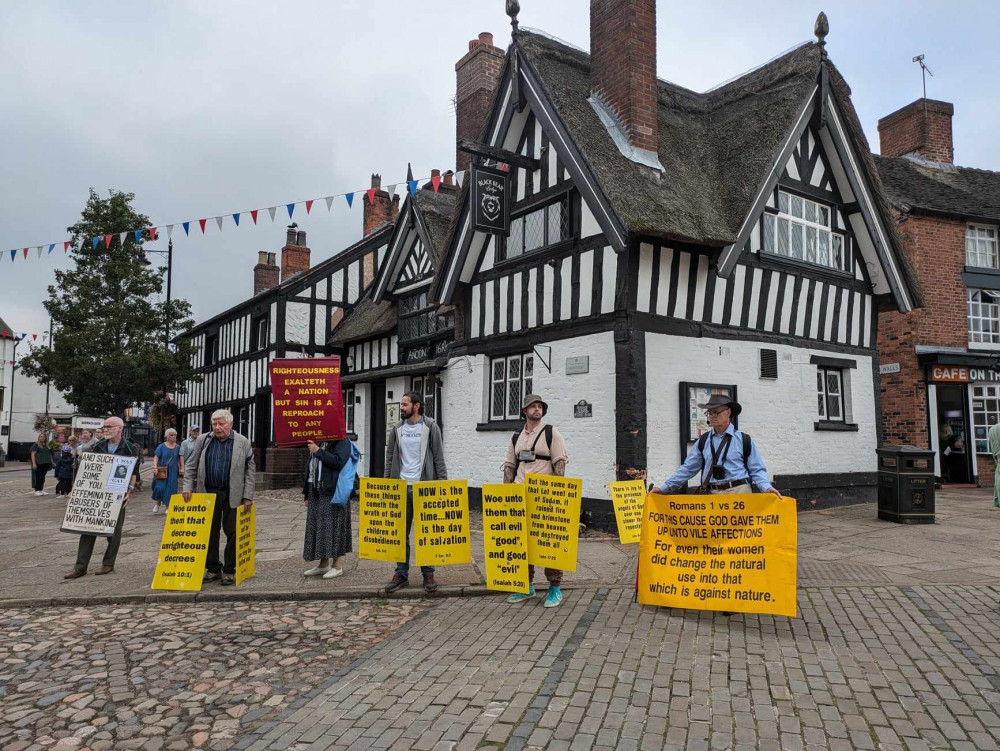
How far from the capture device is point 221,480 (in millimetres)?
6969

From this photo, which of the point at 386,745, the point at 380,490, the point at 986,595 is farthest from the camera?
the point at 380,490

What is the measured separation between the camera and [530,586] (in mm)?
6266

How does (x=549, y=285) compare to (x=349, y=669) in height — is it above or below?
above

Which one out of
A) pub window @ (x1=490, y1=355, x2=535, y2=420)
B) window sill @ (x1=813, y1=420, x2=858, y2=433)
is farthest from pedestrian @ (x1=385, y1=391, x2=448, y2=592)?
window sill @ (x1=813, y1=420, x2=858, y2=433)

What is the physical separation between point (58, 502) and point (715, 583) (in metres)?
16.9

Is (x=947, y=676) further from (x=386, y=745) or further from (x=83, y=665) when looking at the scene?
(x=83, y=665)

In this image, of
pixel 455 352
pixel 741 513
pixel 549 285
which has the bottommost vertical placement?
pixel 741 513

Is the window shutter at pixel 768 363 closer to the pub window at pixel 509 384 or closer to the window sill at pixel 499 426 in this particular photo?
the pub window at pixel 509 384

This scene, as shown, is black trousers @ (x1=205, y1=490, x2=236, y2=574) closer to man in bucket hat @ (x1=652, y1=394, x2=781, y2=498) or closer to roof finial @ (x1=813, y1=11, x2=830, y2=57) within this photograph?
man in bucket hat @ (x1=652, y1=394, x2=781, y2=498)

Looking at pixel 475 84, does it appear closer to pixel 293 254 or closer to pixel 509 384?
pixel 509 384

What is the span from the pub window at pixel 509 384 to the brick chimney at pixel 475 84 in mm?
5035

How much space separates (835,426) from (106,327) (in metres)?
21.0

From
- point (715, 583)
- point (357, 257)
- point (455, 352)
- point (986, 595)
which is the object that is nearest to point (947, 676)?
point (715, 583)

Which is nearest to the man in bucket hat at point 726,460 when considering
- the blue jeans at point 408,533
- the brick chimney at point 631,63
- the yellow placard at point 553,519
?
the yellow placard at point 553,519
